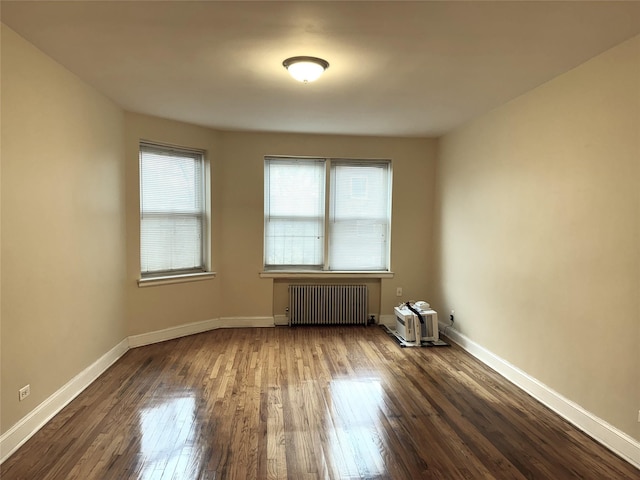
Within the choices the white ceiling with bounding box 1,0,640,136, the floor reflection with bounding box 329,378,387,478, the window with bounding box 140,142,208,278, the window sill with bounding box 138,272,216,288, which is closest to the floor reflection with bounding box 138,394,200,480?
the floor reflection with bounding box 329,378,387,478

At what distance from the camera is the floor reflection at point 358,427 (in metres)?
2.33

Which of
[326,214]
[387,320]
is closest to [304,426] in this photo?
[387,320]

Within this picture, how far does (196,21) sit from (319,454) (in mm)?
2607

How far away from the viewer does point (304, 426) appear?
9.08 feet

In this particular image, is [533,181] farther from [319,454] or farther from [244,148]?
[244,148]

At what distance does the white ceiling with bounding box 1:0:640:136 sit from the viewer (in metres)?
2.11

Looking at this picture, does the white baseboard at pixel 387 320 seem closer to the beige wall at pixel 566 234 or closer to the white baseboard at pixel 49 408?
the beige wall at pixel 566 234

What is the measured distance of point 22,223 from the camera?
2518 mm

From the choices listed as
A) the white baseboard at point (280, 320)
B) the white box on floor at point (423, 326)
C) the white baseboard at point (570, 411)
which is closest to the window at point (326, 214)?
the white baseboard at point (280, 320)

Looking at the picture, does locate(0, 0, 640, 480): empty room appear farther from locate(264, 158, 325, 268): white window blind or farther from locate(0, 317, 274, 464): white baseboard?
locate(264, 158, 325, 268): white window blind

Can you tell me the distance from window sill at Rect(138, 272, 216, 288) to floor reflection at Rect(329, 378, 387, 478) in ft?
7.40

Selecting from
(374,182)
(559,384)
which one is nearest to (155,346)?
(374,182)

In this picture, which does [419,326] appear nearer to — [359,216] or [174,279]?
[359,216]

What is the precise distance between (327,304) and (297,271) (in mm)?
598
